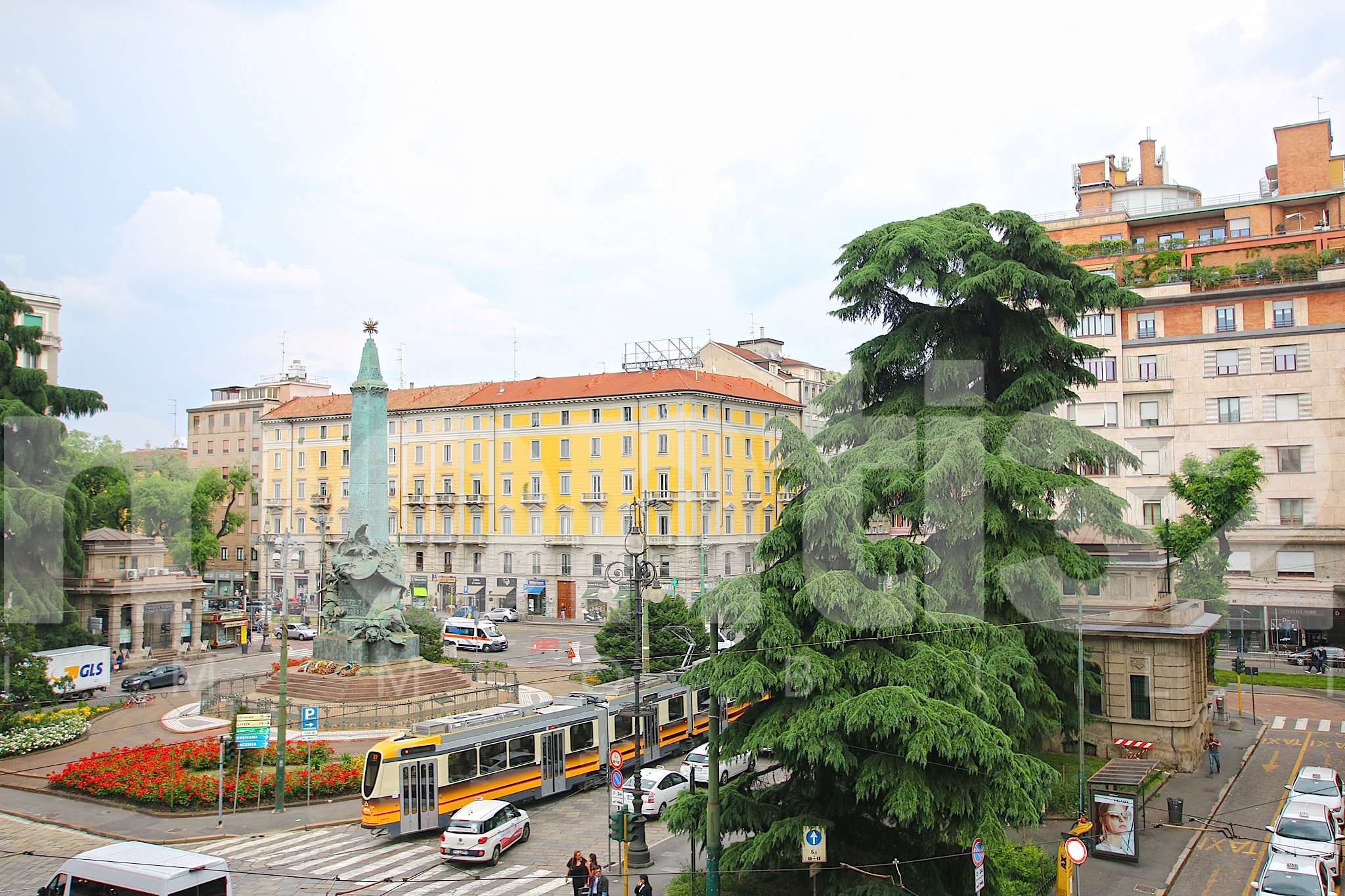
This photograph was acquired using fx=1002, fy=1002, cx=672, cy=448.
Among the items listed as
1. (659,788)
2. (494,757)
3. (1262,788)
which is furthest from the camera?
(1262,788)

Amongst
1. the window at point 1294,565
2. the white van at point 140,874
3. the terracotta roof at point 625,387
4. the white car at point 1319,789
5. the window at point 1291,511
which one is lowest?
the white car at point 1319,789

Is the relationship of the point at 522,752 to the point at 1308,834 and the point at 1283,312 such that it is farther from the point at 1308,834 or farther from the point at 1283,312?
the point at 1283,312

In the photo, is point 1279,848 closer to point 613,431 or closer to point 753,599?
point 753,599

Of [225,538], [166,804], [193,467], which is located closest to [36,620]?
[166,804]

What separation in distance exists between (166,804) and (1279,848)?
24180 mm

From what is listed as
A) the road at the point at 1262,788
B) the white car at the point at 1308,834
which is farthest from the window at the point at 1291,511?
the white car at the point at 1308,834

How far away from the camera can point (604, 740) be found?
26422 mm

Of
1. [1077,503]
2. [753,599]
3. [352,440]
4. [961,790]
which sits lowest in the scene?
[961,790]

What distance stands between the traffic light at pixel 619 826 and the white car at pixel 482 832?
2.82 meters

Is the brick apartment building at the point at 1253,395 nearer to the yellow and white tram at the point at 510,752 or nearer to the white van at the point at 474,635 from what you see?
the yellow and white tram at the point at 510,752

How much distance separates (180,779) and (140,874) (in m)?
10.4

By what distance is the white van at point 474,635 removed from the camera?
52156mm

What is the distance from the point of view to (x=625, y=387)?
65188mm

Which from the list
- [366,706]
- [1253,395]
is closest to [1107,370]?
[1253,395]
